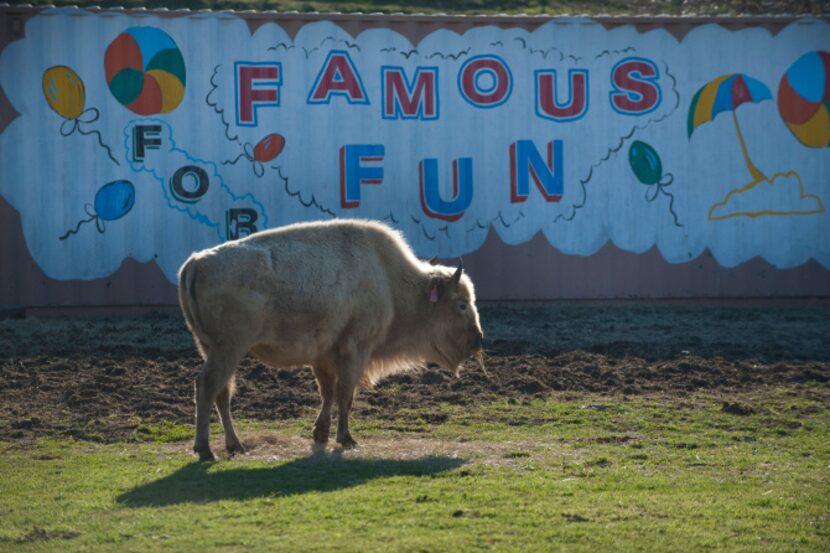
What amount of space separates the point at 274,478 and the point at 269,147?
8994 millimetres

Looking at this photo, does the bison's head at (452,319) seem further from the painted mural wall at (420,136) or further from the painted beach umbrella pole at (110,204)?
the painted beach umbrella pole at (110,204)

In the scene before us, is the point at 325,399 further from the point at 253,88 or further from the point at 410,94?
the point at 410,94

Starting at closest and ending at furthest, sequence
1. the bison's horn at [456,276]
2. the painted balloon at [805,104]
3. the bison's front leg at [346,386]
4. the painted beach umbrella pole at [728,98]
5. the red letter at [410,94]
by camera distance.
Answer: the bison's front leg at [346,386]
the bison's horn at [456,276]
the red letter at [410,94]
the painted beach umbrella pole at [728,98]
the painted balloon at [805,104]

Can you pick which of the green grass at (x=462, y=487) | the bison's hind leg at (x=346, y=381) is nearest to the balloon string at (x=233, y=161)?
the green grass at (x=462, y=487)

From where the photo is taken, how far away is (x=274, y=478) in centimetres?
810

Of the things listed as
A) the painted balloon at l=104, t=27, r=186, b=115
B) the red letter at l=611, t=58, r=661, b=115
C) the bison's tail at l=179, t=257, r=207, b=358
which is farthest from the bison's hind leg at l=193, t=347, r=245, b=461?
the red letter at l=611, t=58, r=661, b=115

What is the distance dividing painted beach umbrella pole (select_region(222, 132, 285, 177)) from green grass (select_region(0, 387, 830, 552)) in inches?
260

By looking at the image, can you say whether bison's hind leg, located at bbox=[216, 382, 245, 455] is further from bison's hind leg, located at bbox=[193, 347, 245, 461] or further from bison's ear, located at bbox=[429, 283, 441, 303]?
bison's ear, located at bbox=[429, 283, 441, 303]

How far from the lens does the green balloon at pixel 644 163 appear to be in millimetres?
17297

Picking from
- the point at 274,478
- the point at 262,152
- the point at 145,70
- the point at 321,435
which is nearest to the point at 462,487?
the point at 274,478

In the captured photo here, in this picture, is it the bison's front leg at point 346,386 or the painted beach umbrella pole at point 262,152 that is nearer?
the bison's front leg at point 346,386

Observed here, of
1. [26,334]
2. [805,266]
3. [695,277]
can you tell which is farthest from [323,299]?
[805,266]

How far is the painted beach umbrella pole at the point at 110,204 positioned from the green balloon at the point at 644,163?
754cm

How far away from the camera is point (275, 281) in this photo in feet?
30.0
